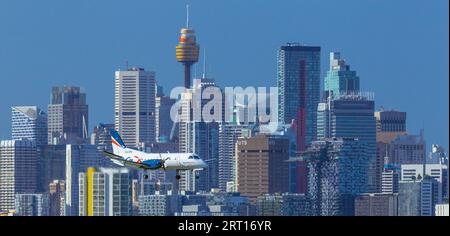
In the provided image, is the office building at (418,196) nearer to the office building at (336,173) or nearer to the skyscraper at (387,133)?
the office building at (336,173)

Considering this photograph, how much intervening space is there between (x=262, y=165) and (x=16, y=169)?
2281 cm

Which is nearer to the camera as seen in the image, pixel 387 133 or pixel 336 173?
pixel 387 133

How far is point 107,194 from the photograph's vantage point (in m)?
83.4

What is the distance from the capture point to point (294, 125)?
149m

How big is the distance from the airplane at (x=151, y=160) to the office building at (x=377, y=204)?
166ft

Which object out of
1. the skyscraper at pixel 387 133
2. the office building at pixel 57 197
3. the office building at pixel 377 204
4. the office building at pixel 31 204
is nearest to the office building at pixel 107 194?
the office building at pixel 57 197

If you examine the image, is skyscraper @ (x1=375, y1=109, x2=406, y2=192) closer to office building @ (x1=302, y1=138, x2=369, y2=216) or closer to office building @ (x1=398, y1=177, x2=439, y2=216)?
office building @ (x1=302, y1=138, x2=369, y2=216)

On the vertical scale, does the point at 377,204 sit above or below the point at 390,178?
below

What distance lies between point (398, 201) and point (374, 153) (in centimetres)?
2879

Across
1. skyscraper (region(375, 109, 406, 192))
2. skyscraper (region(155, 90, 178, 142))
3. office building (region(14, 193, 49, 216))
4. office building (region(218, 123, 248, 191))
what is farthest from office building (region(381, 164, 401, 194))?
office building (region(14, 193, 49, 216))

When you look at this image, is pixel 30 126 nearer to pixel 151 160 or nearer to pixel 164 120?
pixel 164 120

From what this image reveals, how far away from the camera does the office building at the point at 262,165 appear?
422 ft

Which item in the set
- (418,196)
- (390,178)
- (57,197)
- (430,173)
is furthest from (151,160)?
(390,178)
